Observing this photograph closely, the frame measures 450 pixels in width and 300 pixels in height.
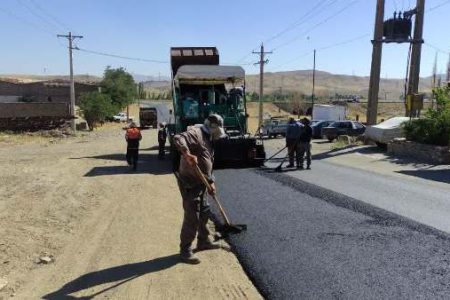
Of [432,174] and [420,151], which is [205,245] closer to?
[432,174]

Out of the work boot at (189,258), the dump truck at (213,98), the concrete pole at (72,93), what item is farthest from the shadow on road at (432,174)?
the concrete pole at (72,93)

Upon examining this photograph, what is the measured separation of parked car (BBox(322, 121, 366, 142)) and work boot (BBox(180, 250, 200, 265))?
30109 mm

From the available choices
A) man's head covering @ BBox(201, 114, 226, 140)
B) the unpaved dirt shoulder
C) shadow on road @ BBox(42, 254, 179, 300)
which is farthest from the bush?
shadow on road @ BBox(42, 254, 179, 300)

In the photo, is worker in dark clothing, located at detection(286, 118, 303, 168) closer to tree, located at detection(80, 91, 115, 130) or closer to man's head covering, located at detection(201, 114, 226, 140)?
man's head covering, located at detection(201, 114, 226, 140)

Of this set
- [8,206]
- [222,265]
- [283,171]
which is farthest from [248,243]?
[283,171]

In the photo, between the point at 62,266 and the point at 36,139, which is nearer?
the point at 62,266

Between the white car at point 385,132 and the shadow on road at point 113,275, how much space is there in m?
20.4

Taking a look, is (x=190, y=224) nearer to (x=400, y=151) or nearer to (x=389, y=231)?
(x=389, y=231)

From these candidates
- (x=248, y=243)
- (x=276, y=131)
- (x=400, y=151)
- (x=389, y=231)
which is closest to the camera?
(x=248, y=243)

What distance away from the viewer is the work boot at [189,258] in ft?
21.6

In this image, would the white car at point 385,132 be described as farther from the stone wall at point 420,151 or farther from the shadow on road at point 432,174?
the shadow on road at point 432,174

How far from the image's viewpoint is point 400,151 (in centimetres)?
2328

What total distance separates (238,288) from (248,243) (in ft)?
5.80

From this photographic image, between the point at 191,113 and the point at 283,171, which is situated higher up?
the point at 191,113
